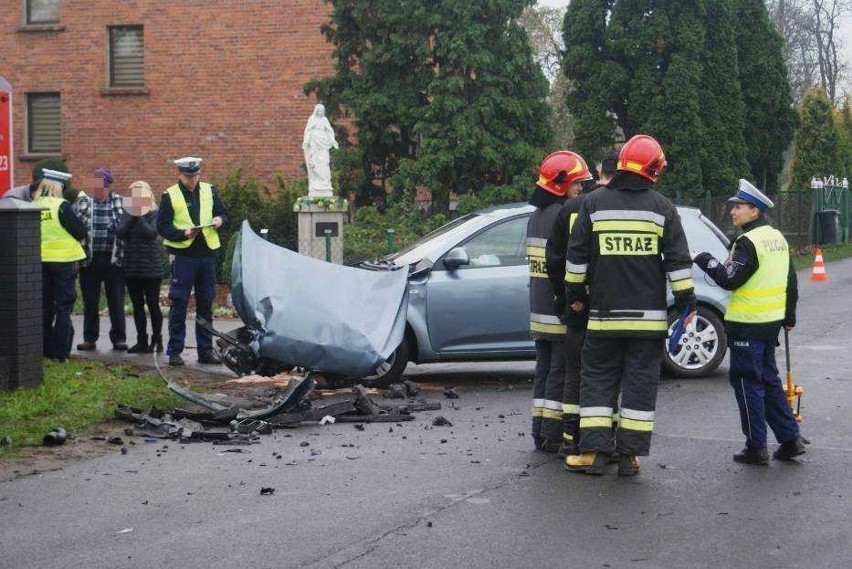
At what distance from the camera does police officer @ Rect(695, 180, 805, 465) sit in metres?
7.91

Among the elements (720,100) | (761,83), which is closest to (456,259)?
(720,100)

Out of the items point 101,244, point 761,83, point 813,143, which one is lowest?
point 101,244

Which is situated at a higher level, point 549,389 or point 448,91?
point 448,91

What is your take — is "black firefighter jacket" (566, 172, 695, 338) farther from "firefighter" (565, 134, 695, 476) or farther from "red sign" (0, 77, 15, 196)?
"red sign" (0, 77, 15, 196)

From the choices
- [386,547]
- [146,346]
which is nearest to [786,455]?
[386,547]

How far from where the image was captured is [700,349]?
1215 cm

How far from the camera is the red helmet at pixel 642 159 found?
7.57 meters

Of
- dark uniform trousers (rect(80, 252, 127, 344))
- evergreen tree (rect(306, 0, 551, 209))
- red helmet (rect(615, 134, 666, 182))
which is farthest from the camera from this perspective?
evergreen tree (rect(306, 0, 551, 209))

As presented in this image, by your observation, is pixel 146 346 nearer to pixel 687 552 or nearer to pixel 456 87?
pixel 687 552

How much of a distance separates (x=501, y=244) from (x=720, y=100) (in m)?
21.3

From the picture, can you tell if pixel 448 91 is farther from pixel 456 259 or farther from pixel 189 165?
Answer: pixel 456 259

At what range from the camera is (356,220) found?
84.3ft

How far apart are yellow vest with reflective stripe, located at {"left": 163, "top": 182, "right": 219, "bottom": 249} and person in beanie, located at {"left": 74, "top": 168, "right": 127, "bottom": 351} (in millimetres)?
1143

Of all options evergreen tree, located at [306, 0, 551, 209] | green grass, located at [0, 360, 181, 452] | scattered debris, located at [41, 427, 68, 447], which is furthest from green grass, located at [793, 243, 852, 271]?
scattered debris, located at [41, 427, 68, 447]
